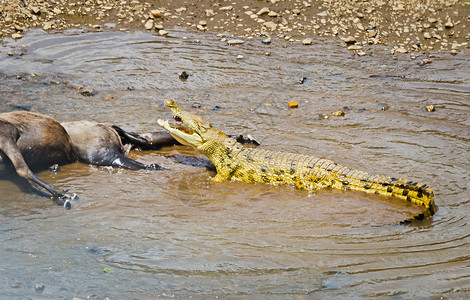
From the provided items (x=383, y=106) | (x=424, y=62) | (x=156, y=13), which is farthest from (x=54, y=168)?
(x=424, y=62)

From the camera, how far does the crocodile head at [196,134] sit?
21.6 feet

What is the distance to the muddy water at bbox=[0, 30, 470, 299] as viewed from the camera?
414cm

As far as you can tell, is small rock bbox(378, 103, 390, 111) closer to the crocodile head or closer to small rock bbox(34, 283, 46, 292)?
the crocodile head

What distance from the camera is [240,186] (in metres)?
6.34

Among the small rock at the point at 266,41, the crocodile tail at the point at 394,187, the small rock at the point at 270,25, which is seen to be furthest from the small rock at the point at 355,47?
the crocodile tail at the point at 394,187

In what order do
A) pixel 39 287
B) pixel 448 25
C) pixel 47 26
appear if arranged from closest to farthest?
pixel 39 287, pixel 47 26, pixel 448 25

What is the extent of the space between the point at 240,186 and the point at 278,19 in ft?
20.2

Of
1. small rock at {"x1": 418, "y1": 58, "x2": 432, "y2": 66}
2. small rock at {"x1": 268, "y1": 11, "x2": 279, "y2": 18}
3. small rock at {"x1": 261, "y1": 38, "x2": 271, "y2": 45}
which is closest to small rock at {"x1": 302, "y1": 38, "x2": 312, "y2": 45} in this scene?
small rock at {"x1": 261, "y1": 38, "x2": 271, "y2": 45}

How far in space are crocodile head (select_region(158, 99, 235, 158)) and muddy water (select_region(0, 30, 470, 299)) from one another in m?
0.35

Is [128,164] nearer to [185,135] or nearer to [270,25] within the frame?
[185,135]

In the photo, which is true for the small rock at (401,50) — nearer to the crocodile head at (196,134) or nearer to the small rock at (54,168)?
the crocodile head at (196,134)

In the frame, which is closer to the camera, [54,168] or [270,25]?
[54,168]

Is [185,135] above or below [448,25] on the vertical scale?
below

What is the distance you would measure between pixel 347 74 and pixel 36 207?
239 inches
